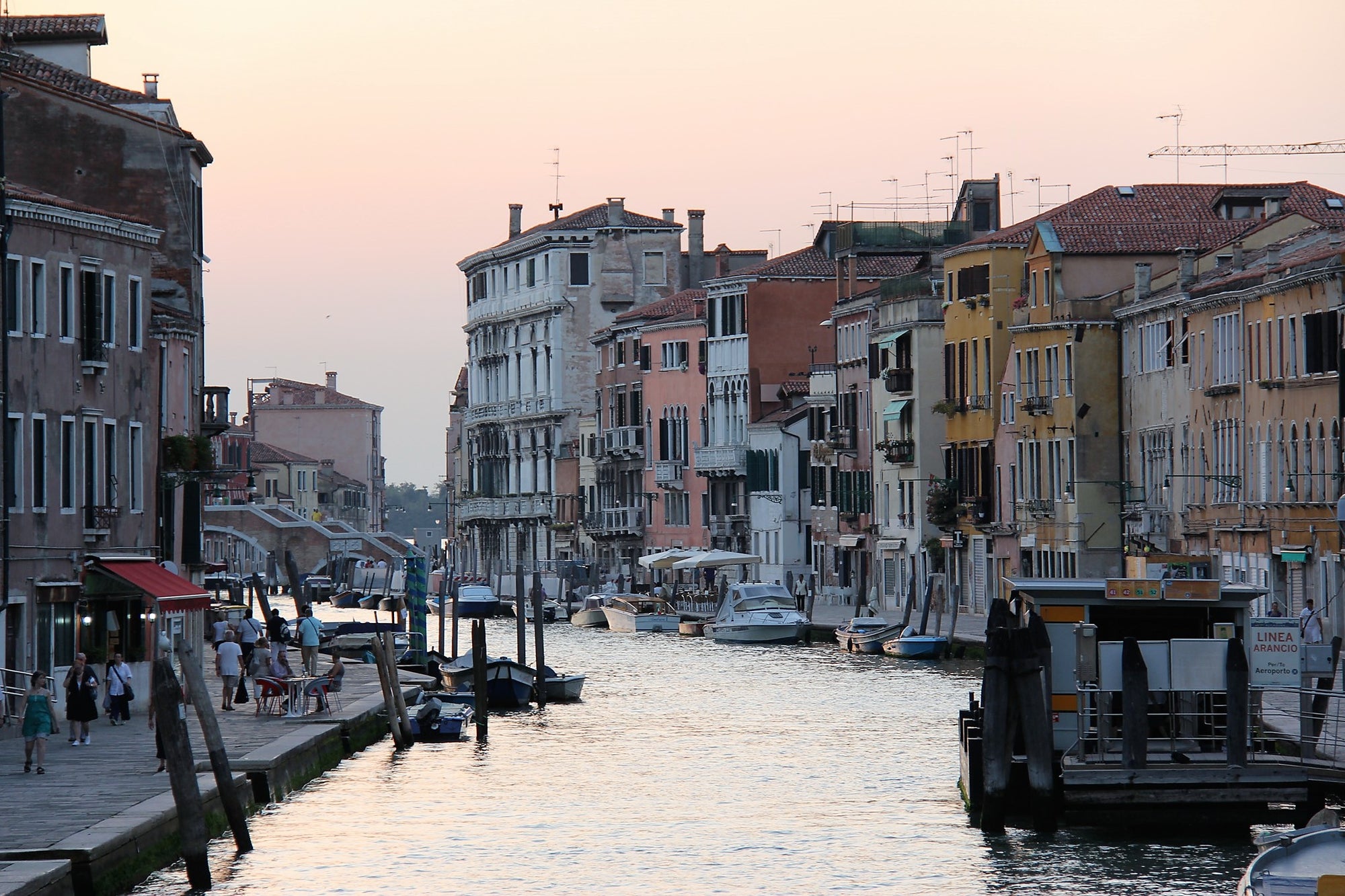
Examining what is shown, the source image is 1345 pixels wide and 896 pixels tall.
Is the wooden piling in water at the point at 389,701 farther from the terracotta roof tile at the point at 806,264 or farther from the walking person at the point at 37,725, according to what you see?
the terracotta roof tile at the point at 806,264

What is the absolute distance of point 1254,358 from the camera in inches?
1855

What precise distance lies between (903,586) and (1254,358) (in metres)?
23.7

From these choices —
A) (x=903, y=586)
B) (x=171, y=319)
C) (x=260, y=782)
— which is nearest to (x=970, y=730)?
(x=260, y=782)

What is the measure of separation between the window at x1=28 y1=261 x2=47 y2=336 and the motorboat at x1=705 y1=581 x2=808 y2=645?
103 feet

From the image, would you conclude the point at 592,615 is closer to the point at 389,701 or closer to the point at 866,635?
the point at 866,635

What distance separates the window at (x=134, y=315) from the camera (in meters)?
32.6

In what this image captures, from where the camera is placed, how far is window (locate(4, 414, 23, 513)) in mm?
29141

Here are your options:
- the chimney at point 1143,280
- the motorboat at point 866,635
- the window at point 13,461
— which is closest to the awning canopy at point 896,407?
the motorboat at point 866,635

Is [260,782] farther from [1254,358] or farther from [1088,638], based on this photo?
[1254,358]

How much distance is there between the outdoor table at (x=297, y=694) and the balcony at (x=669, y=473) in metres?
55.7

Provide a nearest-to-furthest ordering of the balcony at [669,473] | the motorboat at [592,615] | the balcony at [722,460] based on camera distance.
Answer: the motorboat at [592,615] < the balcony at [722,460] < the balcony at [669,473]

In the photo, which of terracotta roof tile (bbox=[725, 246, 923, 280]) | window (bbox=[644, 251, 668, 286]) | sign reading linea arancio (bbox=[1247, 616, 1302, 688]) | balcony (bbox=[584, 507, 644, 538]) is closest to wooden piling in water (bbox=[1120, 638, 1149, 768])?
sign reading linea arancio (bbox=[1247, 616, 1302, 688])

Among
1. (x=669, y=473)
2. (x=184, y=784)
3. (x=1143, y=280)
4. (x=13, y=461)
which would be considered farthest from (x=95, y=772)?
(x=669, y=473)

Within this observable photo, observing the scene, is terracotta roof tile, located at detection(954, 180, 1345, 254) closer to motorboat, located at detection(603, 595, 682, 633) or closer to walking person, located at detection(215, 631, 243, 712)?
motorboat, located at detection(603, 595, 682, 633)
